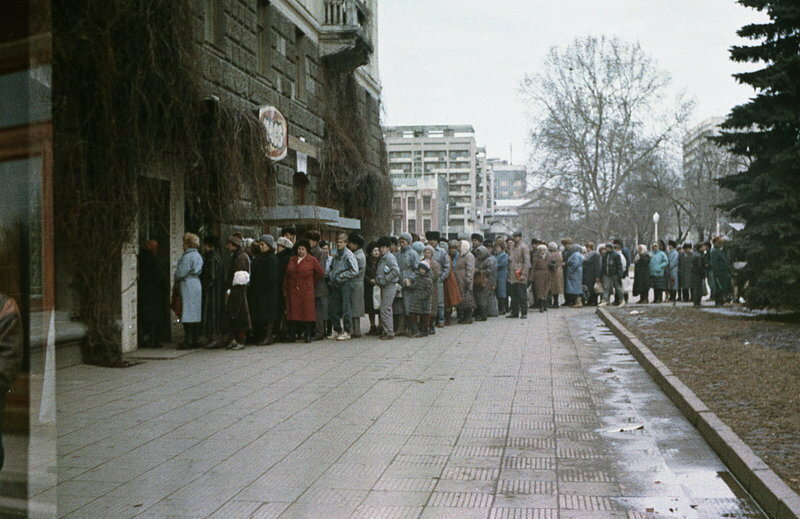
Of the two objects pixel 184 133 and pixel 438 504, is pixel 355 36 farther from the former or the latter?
pixel 438 504

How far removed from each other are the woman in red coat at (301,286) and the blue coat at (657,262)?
519 inches

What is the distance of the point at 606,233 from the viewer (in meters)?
57.5

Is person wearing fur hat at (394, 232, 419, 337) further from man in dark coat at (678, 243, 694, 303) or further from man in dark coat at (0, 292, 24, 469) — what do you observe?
man in dark coat at (0, 292, 24, 469)

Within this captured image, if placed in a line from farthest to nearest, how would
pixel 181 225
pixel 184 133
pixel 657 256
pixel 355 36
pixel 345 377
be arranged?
1. pixel 657 256
2. pixel 355 36
3. pixel 181 225
4. pixel 184 133
5. pixel 345 377

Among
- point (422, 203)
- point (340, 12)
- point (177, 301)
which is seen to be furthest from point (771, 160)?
point (422, 203)

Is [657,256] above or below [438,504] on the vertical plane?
above

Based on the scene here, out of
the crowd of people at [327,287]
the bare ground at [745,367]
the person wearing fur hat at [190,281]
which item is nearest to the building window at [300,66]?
the crowd of people at [327,287]

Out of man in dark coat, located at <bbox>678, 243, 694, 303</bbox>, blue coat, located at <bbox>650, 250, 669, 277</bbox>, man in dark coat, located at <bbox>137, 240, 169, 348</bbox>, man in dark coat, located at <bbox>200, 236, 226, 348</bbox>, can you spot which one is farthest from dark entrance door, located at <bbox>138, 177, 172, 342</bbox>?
man in dark coat, located at <bbox>678, 243, 694, 303</bbox>

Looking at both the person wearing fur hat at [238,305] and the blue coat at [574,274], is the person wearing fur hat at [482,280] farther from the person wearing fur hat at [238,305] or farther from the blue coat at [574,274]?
the person wearing fur hat at [238,305]

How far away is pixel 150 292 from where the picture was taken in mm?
13930

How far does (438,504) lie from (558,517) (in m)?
0.77

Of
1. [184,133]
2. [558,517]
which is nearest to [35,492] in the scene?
[558,517]

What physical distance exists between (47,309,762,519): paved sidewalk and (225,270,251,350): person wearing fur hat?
1.80 meters

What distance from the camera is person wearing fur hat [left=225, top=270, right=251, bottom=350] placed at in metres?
14.1
